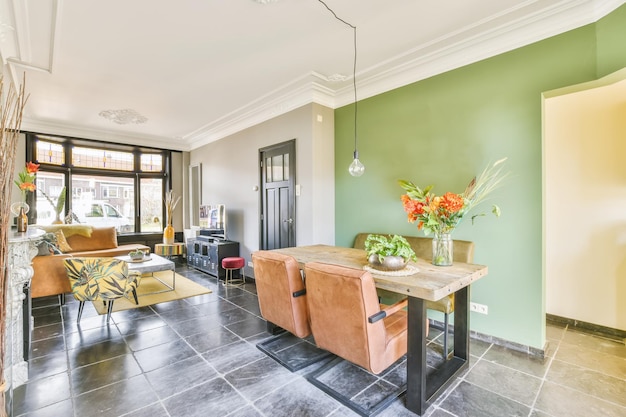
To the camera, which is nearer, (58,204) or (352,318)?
(352,318)

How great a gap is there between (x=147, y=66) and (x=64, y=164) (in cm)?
420

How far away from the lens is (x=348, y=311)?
188 cm

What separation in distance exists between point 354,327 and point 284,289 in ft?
2.33

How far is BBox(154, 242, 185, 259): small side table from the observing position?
20.9ft

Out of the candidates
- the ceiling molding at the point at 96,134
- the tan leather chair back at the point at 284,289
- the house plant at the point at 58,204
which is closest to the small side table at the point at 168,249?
the house plant at the point at 58,204

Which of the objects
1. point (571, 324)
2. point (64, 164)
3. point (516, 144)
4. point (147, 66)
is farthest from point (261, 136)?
point (571, 324)

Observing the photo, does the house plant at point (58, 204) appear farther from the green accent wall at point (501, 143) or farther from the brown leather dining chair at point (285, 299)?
the green accent wall at point (501, 143)

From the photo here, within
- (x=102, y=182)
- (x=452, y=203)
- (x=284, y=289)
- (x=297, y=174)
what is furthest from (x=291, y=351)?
(x=102, y=182)

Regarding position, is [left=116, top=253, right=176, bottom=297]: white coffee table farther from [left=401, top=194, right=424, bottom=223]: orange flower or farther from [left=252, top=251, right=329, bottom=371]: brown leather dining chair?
[left=401, top=194, right=424, bottom=223]: orange flower

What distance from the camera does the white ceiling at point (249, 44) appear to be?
8.06ft

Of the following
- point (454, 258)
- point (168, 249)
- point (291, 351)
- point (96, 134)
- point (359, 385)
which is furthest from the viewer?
point (168, 249)

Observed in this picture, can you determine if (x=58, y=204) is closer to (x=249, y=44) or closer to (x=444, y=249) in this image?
(x=249, y=44)

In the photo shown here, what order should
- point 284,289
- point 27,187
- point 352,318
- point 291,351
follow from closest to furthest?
point 352,318 < point 284,289 < point 291,351 < point 27,187

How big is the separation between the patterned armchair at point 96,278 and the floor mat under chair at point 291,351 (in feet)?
6.00
